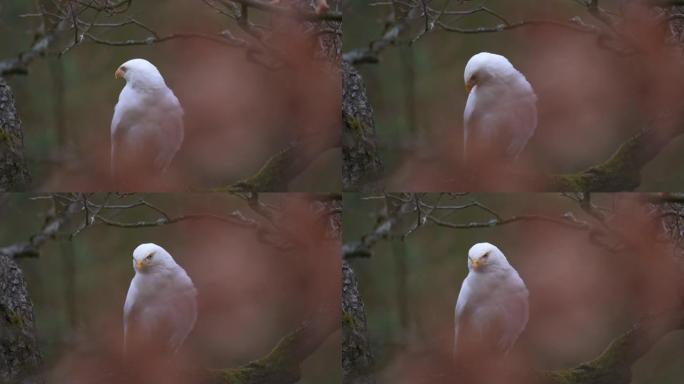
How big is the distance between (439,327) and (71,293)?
1.18m

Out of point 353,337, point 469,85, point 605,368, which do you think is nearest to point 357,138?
point 469,85

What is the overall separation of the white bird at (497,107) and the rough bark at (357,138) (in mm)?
304

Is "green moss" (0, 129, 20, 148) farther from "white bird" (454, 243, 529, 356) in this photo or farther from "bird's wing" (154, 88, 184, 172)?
"white bird" (454, 243, 529, 356)

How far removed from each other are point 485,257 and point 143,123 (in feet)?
3.76

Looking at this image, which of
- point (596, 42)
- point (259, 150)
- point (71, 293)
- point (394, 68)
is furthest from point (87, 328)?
point (596, 42)

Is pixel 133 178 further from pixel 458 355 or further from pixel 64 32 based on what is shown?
pixel 458 355

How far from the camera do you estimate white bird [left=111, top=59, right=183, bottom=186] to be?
3.29 meters

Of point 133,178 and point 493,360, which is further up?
point 133,178

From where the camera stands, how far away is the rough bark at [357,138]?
3348 mm

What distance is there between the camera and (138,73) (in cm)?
329

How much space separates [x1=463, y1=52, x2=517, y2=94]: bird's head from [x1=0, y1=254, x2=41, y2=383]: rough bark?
1559 millimetres

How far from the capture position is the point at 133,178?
335cm

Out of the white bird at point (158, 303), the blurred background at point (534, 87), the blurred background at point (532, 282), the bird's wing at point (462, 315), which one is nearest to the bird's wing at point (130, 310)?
Answer: the white bird at point (158, 303)

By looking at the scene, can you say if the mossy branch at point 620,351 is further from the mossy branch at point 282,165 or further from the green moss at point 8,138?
the green moss at point 8,138
